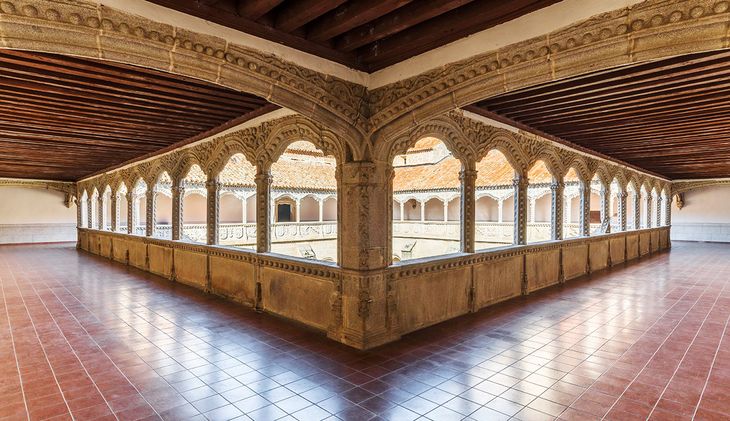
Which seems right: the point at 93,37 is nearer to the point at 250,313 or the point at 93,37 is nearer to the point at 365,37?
the point at 365,37

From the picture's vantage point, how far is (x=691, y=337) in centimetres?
513

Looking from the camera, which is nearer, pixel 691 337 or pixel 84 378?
Result: pixel 84 378

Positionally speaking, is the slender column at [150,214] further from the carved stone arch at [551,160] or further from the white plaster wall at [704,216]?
the white plaster wall at [704,216]

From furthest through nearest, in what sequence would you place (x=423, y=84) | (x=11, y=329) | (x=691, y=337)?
(x=11, y=329) → (x=691, y=337) → (x=423, y=84)

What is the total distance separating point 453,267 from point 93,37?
487cm

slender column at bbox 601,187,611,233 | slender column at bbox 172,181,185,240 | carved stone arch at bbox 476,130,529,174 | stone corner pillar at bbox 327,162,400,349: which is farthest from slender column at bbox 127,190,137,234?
slender column at bbox 601,187,611,233

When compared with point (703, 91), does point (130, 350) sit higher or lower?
lower

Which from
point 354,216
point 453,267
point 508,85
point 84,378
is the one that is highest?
point 508,85

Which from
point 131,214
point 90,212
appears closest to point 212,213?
point 131,214

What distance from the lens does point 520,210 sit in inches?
293

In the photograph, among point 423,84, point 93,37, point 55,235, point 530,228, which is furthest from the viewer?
point 55,235

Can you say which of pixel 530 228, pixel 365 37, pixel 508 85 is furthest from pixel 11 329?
pixel 530 228

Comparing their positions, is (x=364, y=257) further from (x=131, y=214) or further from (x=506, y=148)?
(x=131, y=214)

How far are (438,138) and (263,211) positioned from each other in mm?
2973
